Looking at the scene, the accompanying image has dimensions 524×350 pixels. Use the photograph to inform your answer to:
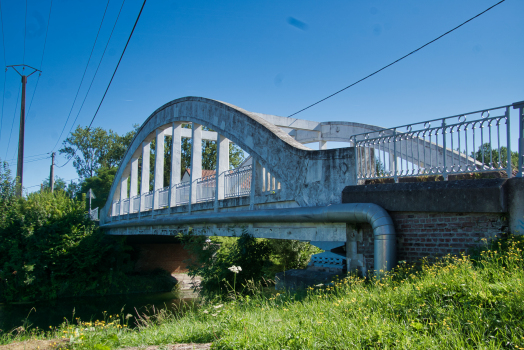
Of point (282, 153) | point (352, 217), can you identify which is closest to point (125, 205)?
point (282, 153)

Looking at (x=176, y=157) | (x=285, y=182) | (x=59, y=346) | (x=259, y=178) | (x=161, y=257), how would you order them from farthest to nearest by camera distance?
(x=161, y=257)
(x=176, y=157)
(x=259, y=178)
(x=285, y=182)
(x=59, y=346)

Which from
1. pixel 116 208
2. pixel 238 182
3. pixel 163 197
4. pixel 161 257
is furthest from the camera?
pixel 161 257

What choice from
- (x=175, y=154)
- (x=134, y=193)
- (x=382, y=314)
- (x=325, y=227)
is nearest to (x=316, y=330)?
(x=382, y=314)

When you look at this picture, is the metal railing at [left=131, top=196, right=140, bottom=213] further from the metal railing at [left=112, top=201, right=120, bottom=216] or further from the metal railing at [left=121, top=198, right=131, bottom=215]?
the metal railing at [left=112, top=201, right=120, bottom=216]

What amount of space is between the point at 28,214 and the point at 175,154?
10.9 metres

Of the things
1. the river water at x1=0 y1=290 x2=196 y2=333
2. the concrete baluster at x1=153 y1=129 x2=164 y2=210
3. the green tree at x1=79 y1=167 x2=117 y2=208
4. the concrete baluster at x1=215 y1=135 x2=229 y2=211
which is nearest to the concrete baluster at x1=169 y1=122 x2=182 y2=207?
the concrete baluster at x1=153 y1=129 x2=164 y2=210

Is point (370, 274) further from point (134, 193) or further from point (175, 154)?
point (134, 193)

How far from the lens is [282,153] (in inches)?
302

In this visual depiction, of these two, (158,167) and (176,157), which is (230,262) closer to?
(176,157)

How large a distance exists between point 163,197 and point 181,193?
1.41 metres

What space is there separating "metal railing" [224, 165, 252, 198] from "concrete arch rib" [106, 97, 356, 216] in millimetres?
868

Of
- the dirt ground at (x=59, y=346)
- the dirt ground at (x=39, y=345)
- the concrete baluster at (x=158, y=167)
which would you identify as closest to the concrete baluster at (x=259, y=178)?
the dirt ground at (x=59, y=346)

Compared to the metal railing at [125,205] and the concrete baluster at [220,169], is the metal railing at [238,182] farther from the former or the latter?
the metal railing at [125,205]

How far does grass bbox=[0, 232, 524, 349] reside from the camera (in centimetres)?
296
